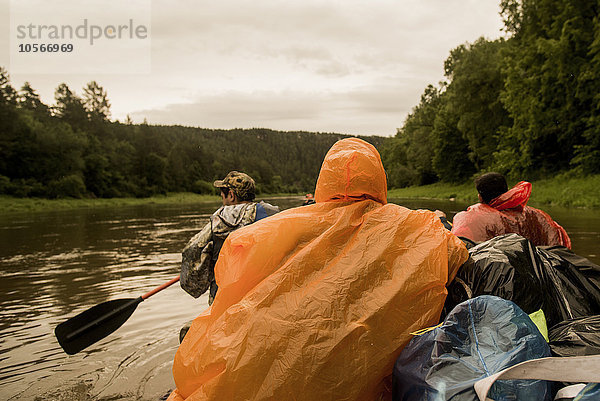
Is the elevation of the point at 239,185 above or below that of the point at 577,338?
above

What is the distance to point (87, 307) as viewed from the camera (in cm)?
623

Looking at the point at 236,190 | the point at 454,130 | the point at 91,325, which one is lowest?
the point at 91,325

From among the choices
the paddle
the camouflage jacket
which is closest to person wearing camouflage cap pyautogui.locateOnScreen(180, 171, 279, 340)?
the camouflage jacket

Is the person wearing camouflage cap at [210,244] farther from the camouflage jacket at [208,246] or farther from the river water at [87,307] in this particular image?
the river water at [87,307]

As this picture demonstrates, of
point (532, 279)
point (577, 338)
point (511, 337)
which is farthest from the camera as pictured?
point (532, 279)

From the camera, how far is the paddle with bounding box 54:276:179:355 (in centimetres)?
425

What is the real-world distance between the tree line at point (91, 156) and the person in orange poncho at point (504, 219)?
154 feet

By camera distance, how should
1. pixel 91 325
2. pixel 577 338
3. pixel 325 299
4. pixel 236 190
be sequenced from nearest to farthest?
pixel 577 338, pixel 325 299, pixel 236 190, pixel 91 325

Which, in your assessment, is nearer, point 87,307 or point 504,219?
point 504,219

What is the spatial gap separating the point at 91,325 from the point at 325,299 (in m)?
3.28

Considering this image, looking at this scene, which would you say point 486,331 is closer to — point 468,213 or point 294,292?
point 294,292

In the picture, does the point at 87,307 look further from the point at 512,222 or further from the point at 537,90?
the point at 537,90

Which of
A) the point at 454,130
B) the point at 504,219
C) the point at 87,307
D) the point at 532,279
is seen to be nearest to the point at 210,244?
the point at 532,279

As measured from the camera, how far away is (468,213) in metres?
4.32
